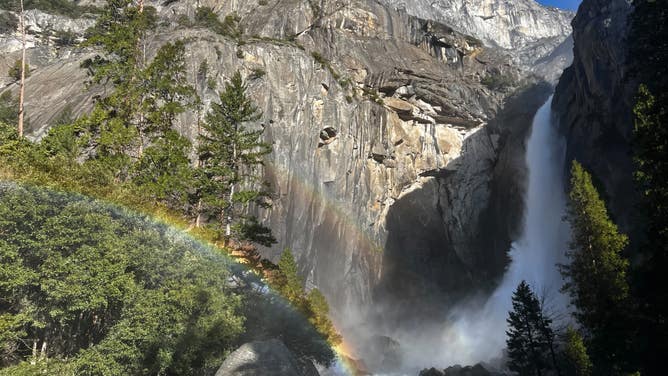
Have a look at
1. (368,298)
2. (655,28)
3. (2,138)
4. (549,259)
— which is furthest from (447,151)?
(2,138)

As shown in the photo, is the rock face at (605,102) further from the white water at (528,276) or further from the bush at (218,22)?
the bush at (218,22)

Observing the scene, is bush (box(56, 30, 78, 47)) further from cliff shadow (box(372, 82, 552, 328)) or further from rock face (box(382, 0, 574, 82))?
rock face (box(382, 0, 574, 82))

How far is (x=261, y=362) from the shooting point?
14.1 m

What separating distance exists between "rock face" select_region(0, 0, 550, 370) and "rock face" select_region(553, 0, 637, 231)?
41.2 ft

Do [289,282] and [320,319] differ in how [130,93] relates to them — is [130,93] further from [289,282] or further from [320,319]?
[320,319]

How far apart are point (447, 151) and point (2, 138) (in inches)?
1785

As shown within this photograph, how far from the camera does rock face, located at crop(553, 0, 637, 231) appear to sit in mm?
36750

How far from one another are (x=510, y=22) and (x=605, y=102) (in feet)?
277

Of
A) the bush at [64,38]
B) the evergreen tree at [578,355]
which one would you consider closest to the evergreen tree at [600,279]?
the evergreen tree at [578,355]

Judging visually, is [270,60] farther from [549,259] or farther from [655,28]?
[549,259]

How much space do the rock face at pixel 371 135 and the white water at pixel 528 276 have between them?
1.78m

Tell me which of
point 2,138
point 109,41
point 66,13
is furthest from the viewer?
point 66,13

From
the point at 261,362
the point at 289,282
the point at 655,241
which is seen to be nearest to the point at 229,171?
the point at 289,282

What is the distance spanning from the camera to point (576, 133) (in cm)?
4794
